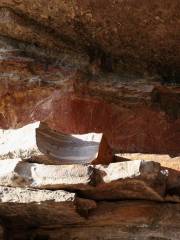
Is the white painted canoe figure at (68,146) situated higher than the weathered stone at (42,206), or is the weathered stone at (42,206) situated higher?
the white painted canoe figure at (68,146)

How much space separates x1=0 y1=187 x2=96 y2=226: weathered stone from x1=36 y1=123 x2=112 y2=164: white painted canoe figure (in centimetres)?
19

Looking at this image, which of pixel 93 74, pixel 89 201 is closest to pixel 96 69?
pixel 93 74

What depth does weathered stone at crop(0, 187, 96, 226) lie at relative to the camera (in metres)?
3.22

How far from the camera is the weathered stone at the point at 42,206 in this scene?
322 cm

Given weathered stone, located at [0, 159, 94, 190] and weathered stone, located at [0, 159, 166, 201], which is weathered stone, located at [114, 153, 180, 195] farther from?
weathered stone, located at [0, 159, 94, 190]

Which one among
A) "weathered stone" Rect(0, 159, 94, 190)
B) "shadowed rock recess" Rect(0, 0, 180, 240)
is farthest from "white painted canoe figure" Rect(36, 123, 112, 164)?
"shadowed rock recess" Rect(0, 0, 180, 240)

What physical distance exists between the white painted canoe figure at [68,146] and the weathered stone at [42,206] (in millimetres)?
194

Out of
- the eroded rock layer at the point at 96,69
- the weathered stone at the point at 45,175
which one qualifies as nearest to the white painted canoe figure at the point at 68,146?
the weathered stone at the point at 45,175

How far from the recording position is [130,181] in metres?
3.18

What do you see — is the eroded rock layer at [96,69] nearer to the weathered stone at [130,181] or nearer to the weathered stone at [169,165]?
the weathered stone at [169,165]

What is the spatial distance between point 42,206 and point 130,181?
1.36 ft

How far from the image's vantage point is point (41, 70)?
4137 millimetres

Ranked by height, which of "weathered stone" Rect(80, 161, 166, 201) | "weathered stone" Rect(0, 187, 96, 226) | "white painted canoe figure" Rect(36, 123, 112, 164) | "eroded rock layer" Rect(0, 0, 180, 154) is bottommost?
"weathered stone" Rect(0, 187, 96, 226)

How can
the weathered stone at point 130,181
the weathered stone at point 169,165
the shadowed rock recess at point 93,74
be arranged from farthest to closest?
1. the shadowed rock recess at point 93,74
2. the weathered stone at point 169,165
3. the weathered stone at point 130,181
